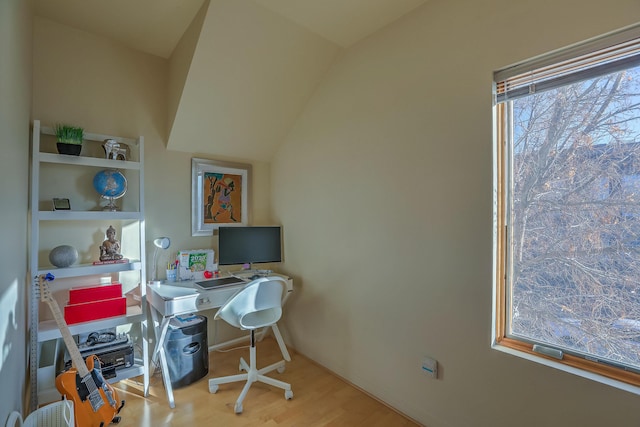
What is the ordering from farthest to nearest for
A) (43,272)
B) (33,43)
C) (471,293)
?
(33,43) → (43,272) → (471,293)

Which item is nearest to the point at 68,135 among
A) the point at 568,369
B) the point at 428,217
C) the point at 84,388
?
the point at 84,388

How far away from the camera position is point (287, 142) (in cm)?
309

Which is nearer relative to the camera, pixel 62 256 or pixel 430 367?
pixel 430 367

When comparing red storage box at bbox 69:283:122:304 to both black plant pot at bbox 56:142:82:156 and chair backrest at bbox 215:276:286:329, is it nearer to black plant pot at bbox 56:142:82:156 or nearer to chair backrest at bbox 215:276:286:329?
chair backrest at bbox 215:276:286:329

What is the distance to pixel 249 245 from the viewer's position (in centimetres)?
288

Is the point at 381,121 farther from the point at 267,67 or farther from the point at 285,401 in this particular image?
the point at 285,401

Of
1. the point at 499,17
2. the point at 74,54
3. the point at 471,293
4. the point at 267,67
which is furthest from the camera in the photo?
the point at 267,67

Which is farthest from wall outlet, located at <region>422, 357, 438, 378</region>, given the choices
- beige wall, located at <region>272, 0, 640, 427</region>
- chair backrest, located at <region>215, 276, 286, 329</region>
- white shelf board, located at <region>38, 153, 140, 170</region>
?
white shelf board, located at <region>38, 153, 140, 170</region>

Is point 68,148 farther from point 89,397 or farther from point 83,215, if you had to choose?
point 89,397

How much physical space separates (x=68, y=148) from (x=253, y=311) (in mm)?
1660

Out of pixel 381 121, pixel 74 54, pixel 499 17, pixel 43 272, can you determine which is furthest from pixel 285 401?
pixel 74 54

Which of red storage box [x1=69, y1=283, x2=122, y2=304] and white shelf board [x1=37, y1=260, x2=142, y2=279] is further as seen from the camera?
red storage box [x1=69, y1=283, x2=122, y2=304]

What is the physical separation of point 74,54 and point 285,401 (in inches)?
117

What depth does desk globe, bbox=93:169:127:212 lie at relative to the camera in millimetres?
2260
